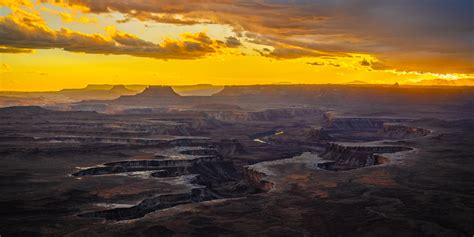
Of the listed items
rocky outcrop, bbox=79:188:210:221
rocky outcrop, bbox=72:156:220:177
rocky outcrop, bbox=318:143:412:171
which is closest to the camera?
rocky outcrop, bbox=79:188:210:221

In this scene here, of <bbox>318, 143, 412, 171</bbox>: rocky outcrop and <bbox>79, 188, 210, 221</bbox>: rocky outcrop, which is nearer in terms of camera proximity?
<bbox>79, 188, 210, 221</bbox>: rocky outcrop

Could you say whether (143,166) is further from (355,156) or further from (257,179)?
(355,156)

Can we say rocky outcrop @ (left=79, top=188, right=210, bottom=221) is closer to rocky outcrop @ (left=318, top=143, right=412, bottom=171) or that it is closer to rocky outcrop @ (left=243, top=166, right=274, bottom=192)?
rocky outcrop @ (left=243, top=166, right=274, bottom=192)

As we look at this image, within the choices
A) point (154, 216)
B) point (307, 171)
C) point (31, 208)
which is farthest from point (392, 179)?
point (31, 208)

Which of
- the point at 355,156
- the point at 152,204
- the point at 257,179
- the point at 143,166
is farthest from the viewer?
the point at 355,156

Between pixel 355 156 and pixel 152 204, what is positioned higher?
pixel 152 204

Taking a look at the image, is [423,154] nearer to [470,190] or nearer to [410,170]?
[410,170]

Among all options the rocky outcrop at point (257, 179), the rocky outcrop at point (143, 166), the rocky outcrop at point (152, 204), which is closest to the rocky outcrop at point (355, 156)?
the rocky outcrop at point (257, 179)

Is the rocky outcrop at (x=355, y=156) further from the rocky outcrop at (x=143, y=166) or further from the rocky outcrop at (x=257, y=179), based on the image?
the rocky outcrop at (x=143, y=166)

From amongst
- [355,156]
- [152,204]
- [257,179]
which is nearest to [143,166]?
[257,179]

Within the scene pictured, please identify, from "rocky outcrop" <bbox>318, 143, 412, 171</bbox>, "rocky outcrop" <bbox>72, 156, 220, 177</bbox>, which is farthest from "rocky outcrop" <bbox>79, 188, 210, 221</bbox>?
"rocky outcrop" <bbox>318, 143, 412, 171</bbox>

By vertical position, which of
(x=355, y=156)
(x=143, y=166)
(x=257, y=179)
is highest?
(x=143, y=166)

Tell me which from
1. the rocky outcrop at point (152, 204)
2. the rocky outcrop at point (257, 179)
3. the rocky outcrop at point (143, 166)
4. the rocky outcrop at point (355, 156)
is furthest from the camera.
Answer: the rocky outcrop at point (355, 156)

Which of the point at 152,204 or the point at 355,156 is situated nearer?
the point at 152,204
